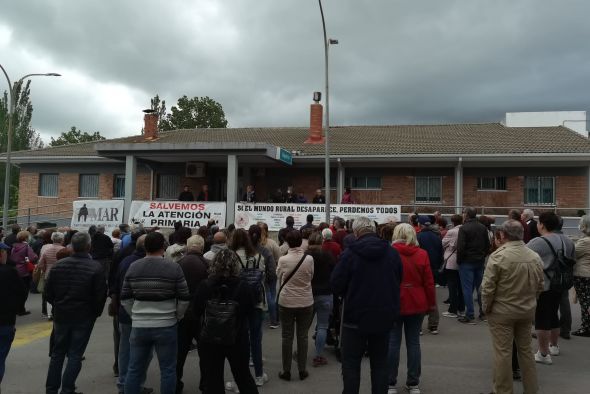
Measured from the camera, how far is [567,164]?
19141mm

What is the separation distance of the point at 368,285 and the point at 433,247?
14.6ft

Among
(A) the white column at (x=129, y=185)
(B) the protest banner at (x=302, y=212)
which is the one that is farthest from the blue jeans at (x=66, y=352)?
(A) the white column at (x=129, y=185)

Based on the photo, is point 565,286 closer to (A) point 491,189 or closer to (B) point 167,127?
(A) point 491,189

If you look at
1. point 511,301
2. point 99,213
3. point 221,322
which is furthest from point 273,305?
point 99,213

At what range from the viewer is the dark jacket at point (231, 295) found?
4.24 meters

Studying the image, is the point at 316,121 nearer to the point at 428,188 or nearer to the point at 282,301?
the point at 428,188

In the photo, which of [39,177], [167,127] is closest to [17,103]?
[167,127]

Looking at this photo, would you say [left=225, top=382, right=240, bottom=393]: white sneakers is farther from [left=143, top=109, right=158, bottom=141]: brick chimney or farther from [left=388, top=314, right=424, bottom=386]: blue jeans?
[left=143, top=109, right=158, bottom=141]: brick chimney

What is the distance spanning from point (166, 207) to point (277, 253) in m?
11.7

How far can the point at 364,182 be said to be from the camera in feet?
70.0

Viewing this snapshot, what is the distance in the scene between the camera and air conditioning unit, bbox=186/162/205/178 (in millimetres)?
21844

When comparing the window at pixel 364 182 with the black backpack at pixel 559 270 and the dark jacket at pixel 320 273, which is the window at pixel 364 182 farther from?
the dark jacket at pixel 320 273

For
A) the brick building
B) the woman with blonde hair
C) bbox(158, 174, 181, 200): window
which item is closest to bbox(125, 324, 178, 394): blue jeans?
the woman with blonde hair

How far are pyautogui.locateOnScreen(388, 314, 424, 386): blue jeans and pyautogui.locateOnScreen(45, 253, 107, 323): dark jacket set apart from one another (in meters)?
3.08
